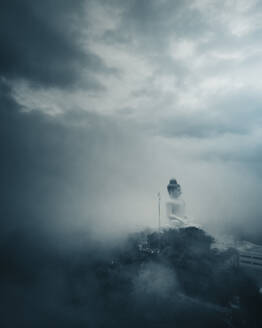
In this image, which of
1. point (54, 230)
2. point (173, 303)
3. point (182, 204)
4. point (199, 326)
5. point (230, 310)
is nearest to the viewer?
point (199, 326)

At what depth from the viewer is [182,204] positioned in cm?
15962

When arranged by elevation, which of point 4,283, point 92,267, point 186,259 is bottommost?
point 4,283

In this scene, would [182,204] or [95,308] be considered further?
[182,204]

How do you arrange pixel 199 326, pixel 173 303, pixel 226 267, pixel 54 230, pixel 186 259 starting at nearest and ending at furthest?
pixel 199 326 < pixel 173 303 < pixel 226 267 < pixel 186 259 < pixel 54 230

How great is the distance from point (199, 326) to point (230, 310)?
670 inches

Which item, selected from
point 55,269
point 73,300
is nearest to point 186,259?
point 73,300

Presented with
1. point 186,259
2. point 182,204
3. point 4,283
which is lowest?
point 4,283

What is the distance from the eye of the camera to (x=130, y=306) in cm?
9625

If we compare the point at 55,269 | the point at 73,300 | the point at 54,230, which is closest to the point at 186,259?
the point at 73,300

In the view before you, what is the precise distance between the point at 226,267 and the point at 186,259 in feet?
76.5

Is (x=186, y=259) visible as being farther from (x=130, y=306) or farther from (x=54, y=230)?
(x=54, y=230)

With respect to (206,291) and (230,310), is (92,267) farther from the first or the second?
(230,310)

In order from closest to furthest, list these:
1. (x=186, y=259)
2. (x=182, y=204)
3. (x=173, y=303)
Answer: (x=173, y=303)
(x=186, y=259)
(x=182, y=204)

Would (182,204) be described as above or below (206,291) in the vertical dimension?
above
